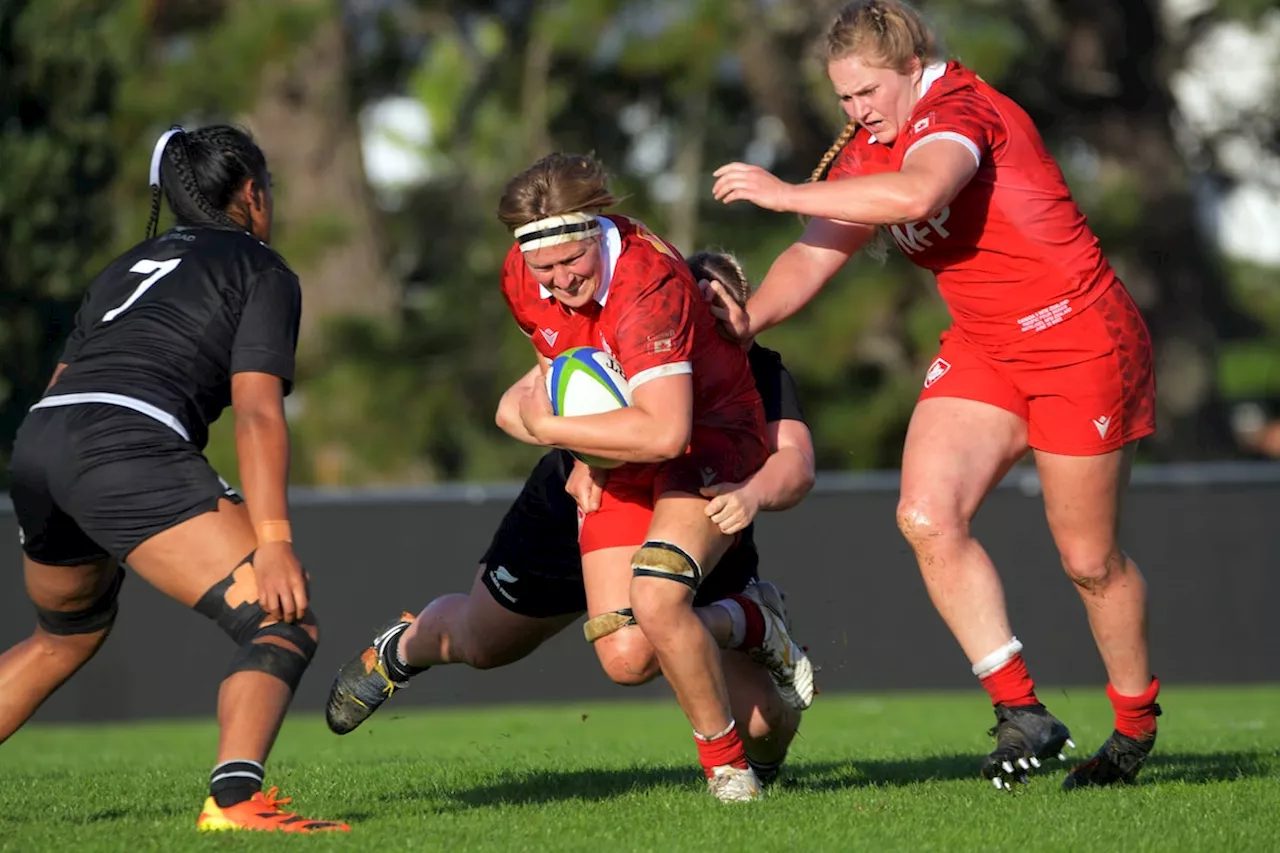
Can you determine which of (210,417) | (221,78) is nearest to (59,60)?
(221,78)

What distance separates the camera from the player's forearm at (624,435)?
194 inches

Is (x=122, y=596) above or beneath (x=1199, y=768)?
beneath

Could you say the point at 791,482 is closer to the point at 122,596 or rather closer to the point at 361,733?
the point at 361,733

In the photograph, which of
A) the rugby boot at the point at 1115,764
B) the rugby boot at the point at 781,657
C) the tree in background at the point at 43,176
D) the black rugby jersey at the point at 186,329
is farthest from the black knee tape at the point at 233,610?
the tree in background at the point at 43,176

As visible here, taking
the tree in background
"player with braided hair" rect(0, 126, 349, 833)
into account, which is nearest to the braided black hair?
"player with braided hair" rect(0, 126, 349, 833)

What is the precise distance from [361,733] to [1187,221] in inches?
424

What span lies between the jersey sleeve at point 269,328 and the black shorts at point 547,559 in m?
1.39

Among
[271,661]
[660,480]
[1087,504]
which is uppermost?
[271,661]

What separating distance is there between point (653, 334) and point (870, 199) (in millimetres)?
778

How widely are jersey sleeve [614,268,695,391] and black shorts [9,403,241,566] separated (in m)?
1.19

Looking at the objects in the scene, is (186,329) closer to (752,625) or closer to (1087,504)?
(752,625)

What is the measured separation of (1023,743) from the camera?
5.25 metres

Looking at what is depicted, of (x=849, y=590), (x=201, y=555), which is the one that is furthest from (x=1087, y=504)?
(x=849, y=590)

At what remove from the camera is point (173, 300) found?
4.79m
